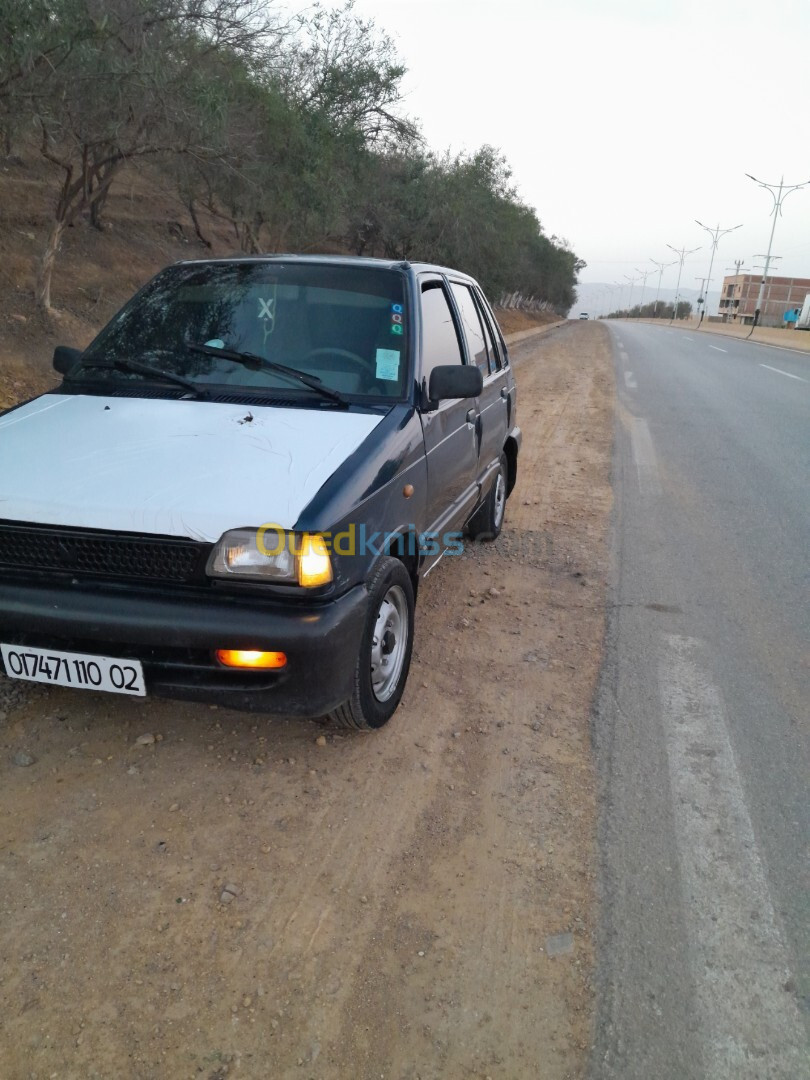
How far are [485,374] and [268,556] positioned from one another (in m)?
2.90

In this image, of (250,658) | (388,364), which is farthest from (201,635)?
(388,364)

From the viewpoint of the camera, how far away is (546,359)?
21.7 m

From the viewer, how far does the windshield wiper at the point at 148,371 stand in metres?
3.46

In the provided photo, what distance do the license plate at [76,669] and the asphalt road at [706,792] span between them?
5.56 ft

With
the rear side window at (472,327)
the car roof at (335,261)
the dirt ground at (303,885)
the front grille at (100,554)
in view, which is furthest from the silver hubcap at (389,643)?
the rear side window at (472,327)

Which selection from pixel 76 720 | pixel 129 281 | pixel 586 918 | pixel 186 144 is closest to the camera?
pixel 586 918

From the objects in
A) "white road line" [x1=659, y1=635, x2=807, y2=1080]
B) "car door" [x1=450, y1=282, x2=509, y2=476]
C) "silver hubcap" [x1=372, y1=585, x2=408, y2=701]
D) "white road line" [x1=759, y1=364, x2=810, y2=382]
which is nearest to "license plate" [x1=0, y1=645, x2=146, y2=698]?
"silver hubcap" [x1=372, y1=585, x2=408, y2=701]

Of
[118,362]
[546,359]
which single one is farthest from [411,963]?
[546,359]

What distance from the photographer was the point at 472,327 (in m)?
4.96

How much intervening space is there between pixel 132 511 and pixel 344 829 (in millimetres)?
1288

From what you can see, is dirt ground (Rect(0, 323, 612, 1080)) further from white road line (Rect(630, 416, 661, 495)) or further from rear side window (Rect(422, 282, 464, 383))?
white road line (Rect(630, 416, 661, 495))

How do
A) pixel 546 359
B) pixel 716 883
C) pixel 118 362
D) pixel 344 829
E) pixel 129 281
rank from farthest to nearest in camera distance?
pixel 546 359 < pixel 129 281 < pixel 118 362 < pixel 344 829 < pixel 716 883

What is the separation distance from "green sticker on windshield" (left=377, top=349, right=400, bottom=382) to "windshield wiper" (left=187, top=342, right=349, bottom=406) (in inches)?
9.4

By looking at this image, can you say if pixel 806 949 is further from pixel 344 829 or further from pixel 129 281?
pixel 129 281
